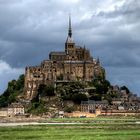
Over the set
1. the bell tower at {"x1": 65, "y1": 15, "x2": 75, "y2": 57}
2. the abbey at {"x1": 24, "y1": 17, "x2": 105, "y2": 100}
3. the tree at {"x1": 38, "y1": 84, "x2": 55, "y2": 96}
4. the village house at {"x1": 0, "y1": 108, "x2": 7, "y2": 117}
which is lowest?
the village house at {"x1": 0, "y1": 108, "x2": 7, "y2": 117}

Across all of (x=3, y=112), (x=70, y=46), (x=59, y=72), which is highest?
(x=70, y=46)

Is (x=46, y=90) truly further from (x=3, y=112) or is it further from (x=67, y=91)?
(x=3, y=112)

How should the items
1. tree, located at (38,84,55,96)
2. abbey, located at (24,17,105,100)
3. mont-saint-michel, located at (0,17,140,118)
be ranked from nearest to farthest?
mont-saint-michel, located at (0,17,140,118), tree, located at (38,84,55,96), abbey, located at (24,17,105,100)

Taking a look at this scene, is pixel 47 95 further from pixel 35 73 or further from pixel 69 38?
pixel 69 38

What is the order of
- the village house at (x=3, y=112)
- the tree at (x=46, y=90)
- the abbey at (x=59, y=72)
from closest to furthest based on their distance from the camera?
1. the tree at (x=46, y=90)
2. the village house at (x=3, y=112)
3. the abbey at (x=59, y=72)

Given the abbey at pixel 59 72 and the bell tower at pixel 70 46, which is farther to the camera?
the bell tower at pixel 70 46

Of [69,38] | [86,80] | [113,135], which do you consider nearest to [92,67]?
[86,80]

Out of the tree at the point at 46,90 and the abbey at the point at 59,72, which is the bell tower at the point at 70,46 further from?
the tree at the point at 46,90

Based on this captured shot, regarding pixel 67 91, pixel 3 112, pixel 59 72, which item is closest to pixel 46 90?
pixel 67 91

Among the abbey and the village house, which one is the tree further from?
the village house

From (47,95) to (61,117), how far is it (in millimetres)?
12704

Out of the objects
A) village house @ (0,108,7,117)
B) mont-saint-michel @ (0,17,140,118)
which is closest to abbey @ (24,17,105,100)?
mont-saint-michel @ (0,17,140,118)

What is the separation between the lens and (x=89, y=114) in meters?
148

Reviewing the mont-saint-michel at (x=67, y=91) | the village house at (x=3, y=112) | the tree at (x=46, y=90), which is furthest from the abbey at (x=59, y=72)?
the village house at (x=3, y=112)
